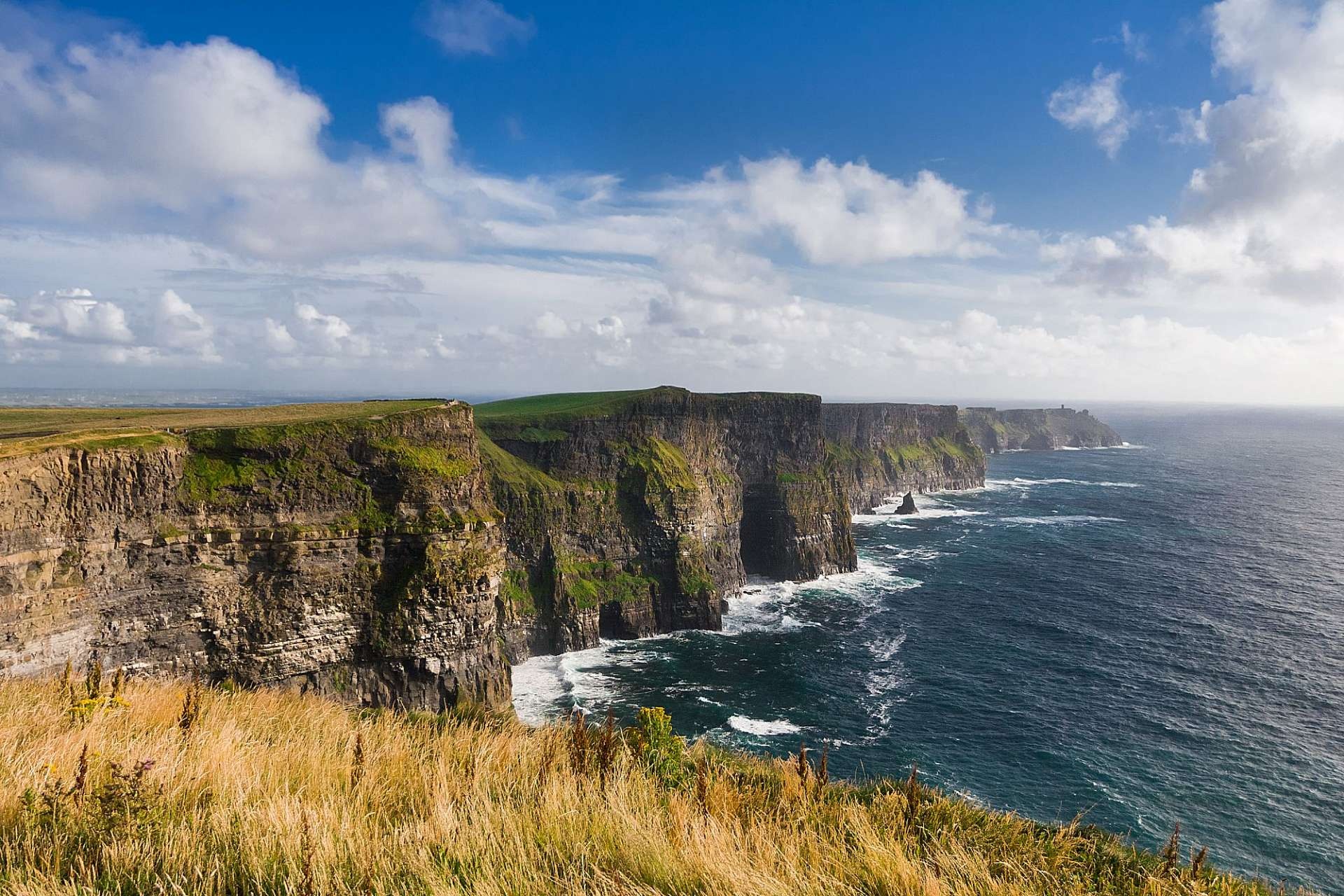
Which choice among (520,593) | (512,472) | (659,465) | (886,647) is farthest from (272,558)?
(886,647)

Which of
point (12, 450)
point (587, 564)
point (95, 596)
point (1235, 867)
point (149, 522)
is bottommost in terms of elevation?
point (1235, 867)

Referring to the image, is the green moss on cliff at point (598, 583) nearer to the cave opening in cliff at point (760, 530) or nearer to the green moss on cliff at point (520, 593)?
the green moss on cliff at point (520, 593)

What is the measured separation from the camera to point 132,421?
1986 inches

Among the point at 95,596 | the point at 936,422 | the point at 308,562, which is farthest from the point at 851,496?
the point at 95,596

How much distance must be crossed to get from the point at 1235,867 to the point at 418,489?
180 ft

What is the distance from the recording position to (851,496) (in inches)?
5901

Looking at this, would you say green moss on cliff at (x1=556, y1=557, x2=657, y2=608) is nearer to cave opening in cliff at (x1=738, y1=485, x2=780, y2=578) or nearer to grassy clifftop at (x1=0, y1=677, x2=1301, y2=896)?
cave opening in cliff at (x1=738, y1=485, x2=780, y2=578)

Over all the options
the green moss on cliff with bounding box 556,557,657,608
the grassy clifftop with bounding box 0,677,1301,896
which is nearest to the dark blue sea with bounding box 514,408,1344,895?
the green moss on cliff with bounding box 556,557,657,608

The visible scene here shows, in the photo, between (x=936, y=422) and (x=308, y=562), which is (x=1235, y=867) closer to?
(x=308, y=562)

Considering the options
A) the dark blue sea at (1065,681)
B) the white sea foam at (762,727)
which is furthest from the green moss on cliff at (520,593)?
the white sea foam at (762,727)

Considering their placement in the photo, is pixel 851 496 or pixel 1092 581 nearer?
pixel 1092 581

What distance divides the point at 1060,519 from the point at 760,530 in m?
71.5

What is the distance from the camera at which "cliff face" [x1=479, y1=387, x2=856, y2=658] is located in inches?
2803

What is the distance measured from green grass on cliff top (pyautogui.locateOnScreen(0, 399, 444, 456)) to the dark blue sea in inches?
1145
